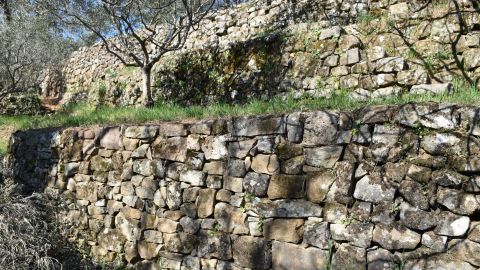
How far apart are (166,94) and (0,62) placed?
635 cm

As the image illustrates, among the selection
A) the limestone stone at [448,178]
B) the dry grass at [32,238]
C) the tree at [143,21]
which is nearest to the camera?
the limestone stone at [448,178]

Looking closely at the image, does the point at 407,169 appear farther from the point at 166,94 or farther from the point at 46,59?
the point at 46,59

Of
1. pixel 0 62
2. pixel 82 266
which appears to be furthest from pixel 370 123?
pixel 0 62

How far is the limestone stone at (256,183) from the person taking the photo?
407 centimetres

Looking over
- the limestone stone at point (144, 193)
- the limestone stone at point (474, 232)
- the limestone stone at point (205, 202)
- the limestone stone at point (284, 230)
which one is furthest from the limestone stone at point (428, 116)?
the limestone stone at point (144, 193)

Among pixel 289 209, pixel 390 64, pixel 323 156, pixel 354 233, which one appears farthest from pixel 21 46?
pixel 354 233

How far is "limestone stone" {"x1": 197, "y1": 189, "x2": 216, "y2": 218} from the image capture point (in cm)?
447

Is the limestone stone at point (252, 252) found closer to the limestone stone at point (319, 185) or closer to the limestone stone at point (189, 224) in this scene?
the limestone stone at point (189, 224)

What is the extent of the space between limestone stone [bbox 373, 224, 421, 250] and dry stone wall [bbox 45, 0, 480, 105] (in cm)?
196

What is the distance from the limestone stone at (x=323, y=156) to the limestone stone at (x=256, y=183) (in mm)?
471

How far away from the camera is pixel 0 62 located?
1202 centimetres

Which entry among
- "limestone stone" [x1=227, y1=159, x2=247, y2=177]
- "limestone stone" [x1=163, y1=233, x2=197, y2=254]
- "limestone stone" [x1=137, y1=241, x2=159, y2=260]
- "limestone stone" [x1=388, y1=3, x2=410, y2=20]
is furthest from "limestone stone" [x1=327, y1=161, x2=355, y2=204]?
"limestone stone" [x1=388, y1=3, x2=410, y2=20]

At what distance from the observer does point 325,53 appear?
6262 mm

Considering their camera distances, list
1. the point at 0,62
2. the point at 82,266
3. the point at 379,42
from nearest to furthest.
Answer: the point at 82,266 → the point at 379,42 → the point at 0,62
